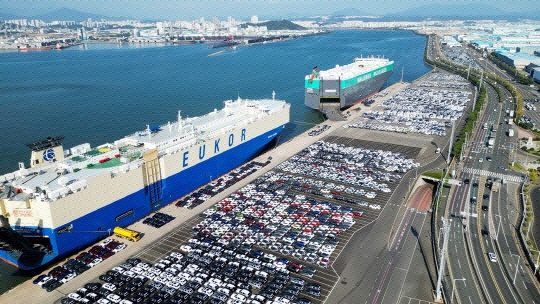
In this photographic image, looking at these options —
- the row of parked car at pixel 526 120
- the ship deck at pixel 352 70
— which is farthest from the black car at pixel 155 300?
the row of parked car at pixel 526 120

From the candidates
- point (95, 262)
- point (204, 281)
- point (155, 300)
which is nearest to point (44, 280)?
point (95, 262)

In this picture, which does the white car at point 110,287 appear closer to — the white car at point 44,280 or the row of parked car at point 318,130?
the white car at point 44,280

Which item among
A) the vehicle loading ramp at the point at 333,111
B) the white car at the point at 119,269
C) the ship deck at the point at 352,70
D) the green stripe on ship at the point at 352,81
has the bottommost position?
the white car at the point at 119,269

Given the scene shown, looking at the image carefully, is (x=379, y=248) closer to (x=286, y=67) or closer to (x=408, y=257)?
(x=408, y=257)

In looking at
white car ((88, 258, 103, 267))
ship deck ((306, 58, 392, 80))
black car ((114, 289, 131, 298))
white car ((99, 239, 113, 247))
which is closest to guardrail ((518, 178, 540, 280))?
black car ((114, 289, 131, 298))

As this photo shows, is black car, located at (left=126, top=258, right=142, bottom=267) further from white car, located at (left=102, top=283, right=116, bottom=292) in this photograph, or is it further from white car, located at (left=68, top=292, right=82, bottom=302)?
white car, located at (left=68, top=292, right=82, bottom=302)

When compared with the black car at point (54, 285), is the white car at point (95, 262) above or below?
above

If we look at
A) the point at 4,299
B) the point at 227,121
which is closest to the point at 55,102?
the point at 227,121
